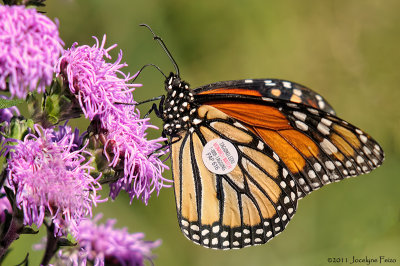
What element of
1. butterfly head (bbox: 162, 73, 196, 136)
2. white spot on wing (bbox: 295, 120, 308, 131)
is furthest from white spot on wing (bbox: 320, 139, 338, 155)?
butterfly head (bbox: 162, 73, 196, 136)

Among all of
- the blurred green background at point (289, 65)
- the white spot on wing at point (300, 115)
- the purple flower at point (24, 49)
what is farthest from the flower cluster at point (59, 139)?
the blurred green background at point (289, 65)

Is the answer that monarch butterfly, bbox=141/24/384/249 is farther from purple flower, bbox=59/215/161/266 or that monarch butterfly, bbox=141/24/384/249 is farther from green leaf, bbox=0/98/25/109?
green leaf, bbox=0/98/25/109

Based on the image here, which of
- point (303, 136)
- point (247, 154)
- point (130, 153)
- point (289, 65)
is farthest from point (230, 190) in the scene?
point (289, 65)

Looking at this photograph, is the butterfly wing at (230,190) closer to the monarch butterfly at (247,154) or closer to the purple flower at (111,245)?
the monarch butterfly at (247,154)

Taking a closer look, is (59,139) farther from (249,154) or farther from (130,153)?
(249,154)

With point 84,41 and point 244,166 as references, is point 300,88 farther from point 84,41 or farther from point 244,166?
point 84,41

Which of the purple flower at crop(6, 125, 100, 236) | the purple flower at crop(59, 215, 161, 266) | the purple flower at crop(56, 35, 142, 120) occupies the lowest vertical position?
Result: the purple flower at crop(59, 215, 161, 266)

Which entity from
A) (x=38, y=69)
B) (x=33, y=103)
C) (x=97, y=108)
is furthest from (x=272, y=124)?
(x=38, y=69)
